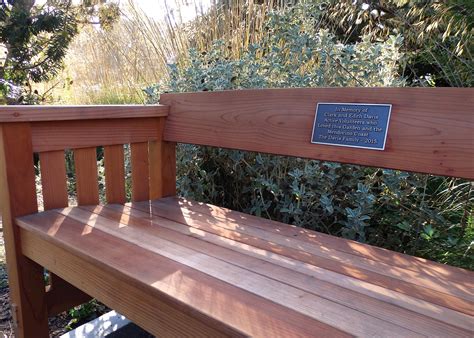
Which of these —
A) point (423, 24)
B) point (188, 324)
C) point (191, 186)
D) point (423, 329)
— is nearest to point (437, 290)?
point (423, 329)

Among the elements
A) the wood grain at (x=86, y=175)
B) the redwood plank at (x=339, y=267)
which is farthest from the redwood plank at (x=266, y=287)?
the wood grain at (x=86, y=175)

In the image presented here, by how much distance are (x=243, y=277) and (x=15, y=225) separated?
959 mm

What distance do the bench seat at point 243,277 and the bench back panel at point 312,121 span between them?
0.29 metres

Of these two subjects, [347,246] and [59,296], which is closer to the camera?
[347,246]

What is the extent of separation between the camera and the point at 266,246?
1.22 metres

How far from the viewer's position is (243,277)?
38.7 inches

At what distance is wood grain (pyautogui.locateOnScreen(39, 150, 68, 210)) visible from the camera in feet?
4.88

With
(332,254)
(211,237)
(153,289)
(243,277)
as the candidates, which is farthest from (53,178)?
(332,254)

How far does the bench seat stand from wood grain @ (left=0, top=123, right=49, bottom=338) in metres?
0.07

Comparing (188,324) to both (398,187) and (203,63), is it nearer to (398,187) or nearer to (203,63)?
(398,187)

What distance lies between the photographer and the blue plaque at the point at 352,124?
4.06ft

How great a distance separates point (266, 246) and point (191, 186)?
48.0 inches

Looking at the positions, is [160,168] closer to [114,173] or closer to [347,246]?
[114,173]

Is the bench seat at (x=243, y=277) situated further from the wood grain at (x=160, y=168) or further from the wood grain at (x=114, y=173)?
the wood grain at (x=160, y=168)
